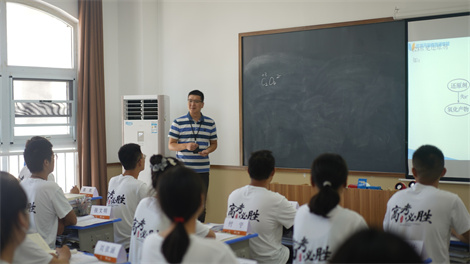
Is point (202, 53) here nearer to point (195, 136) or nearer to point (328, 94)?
point (195, 136)

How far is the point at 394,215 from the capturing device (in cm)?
266

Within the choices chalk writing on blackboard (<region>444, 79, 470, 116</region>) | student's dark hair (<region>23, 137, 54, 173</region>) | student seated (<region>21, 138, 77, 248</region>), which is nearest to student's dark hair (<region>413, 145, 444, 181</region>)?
Answer: chalk writing on blackboard (<region>444, 79, 470, 116</region>)

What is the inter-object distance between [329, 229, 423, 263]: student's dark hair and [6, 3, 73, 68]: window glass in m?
5.80

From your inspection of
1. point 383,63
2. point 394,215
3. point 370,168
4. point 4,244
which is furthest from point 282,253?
point 383,63

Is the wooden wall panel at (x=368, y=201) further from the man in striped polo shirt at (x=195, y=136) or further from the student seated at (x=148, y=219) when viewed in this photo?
the man in striped polo shirt at (x=195, y=136)

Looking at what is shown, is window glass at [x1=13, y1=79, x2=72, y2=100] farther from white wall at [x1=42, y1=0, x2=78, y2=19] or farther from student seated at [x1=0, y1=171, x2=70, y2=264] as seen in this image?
student seated at [x1=0, y1=171, x2=70, y2=264]

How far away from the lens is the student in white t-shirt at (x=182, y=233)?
60.7 inches

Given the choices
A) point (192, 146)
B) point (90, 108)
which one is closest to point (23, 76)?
point (90, 108)

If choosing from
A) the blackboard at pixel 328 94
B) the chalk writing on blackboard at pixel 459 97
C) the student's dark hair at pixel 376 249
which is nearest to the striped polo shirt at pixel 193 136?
the blackboard at pixel 328 94

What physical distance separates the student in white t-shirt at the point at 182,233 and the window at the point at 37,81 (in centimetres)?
448

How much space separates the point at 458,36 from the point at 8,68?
16.3 feet

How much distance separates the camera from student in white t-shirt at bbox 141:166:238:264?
1542 millimetres

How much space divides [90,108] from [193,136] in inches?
67.4

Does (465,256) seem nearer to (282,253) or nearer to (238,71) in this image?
(282,253)
